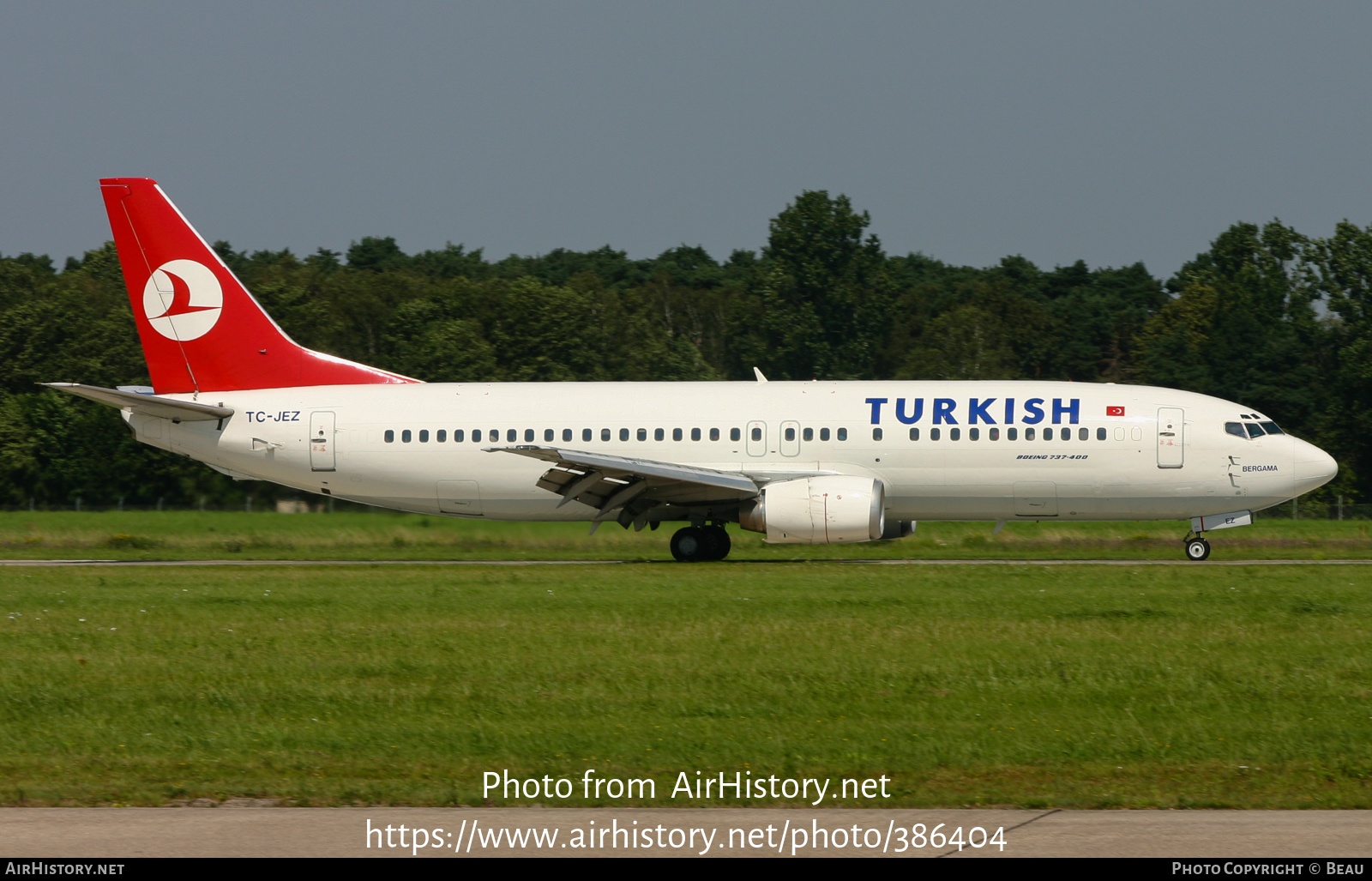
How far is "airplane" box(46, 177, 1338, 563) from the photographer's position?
28.9 m

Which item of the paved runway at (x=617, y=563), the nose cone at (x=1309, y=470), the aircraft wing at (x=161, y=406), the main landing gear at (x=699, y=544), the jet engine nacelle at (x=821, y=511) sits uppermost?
the aircraft wing at (x=161, y=406)

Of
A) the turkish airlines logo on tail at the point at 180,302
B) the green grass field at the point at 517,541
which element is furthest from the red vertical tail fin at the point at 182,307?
the green grass field at the point at 517,541

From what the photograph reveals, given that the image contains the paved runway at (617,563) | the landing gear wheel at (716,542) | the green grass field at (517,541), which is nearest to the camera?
the paved runway at (617,563)

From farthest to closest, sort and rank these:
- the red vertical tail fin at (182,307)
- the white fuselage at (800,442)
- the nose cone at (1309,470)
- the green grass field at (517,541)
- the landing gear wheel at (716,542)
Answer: the green grass field at (517,541) < the red vertical tail fin at (182,307) < the landing gear wheel at (716,542) < the white fuselage at (800,442) < the nose cone at (1309,470)

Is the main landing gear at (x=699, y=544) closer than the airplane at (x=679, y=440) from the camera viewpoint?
No

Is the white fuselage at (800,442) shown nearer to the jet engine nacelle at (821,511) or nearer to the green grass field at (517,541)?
the jet engine nacelle at (821,511)

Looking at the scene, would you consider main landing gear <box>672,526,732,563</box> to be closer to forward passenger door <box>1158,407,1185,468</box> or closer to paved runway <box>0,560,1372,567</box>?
paved runway <box>0,560,1372,567</box>

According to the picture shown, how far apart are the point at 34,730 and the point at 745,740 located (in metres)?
5.66

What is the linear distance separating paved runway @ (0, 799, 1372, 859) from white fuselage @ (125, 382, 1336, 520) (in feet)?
67.9

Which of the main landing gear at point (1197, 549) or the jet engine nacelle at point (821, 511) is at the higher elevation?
the jet engine nacelle at point (821, 511)

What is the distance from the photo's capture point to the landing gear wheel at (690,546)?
98.0 feet

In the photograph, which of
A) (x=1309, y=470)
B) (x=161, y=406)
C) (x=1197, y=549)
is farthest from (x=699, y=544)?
(x=1309, y=470)

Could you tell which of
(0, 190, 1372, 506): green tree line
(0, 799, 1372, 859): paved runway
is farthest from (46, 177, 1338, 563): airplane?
(0, 799, 1372, 859): paved runway

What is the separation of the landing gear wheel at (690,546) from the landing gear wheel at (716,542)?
2.4 inches
